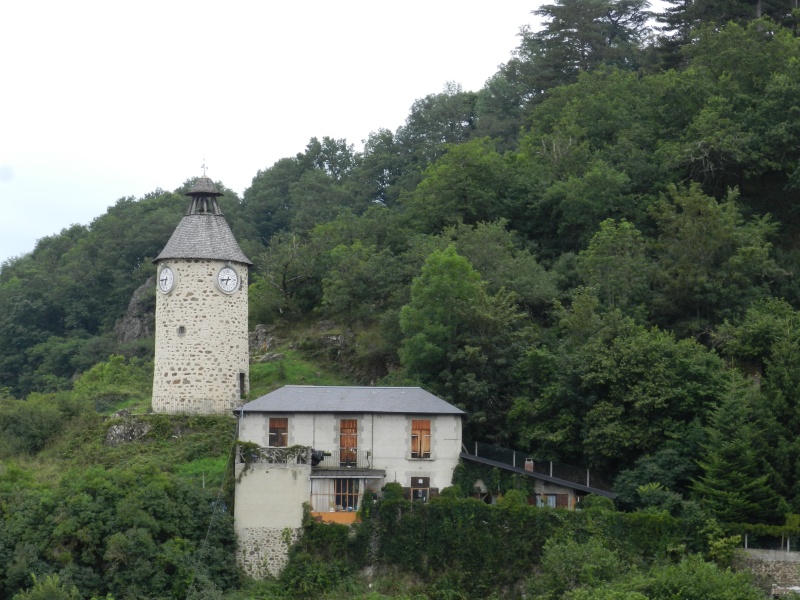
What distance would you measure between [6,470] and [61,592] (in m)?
8.06

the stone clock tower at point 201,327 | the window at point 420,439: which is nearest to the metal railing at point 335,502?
the window at point 420,439

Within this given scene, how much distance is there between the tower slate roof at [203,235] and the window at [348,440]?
9.30 metres

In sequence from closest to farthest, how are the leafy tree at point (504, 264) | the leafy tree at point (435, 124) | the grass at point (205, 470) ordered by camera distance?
the grass at point (205, 470), the leafy tree at point (504, 264), the leafy tree at point (435, 124)

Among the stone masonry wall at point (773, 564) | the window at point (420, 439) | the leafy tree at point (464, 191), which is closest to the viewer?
the stone masonry wall at point (773, 564)

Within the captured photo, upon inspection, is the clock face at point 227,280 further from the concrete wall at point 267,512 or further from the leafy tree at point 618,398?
the leafy tree at point 618,398

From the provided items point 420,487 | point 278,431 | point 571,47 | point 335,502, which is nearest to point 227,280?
point 278,431

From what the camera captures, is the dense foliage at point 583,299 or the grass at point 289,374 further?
the grass at point 289,374

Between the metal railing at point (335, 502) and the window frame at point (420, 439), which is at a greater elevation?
the window frame at point (420, 439)

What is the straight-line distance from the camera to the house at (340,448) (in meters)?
40.7

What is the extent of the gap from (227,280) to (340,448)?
930 centimetres

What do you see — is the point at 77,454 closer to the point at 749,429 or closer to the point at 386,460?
the point at 386,460

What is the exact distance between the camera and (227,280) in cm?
4850

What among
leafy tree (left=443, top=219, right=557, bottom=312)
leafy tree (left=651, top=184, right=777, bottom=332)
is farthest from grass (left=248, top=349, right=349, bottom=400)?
leafy tree (left=651, top=184, right=777, bottom=332)

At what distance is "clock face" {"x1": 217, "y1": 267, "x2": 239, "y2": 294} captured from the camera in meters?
48.3
